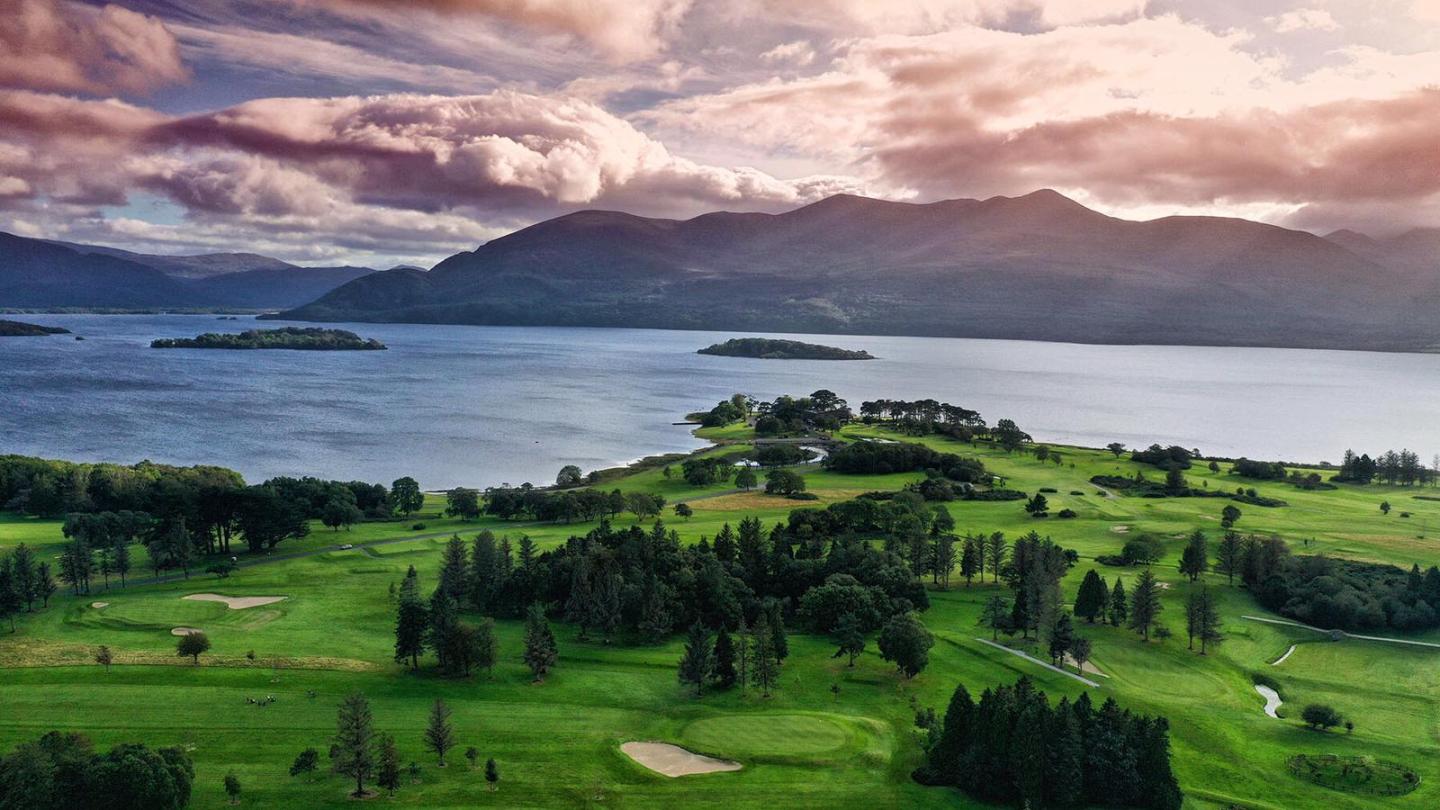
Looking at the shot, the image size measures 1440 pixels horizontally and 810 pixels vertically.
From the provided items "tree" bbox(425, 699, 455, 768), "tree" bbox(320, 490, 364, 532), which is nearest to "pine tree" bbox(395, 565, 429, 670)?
"tree" bbox(425, 699, 455, 768)

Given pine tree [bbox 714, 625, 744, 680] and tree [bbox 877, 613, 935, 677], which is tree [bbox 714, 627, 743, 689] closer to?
pine tree [bbox 714, 625, 744, 680]

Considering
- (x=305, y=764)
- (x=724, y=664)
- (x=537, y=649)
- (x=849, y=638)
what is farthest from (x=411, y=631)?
(x=849, y=638)

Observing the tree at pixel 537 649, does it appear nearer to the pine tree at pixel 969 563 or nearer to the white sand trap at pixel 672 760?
the white sand trap at pixel 672 760

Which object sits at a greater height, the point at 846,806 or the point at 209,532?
the point at 209,532

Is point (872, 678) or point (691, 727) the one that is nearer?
point (691, 727)

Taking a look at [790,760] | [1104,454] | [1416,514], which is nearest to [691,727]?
[790,760]

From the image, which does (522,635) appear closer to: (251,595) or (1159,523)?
(251,595)

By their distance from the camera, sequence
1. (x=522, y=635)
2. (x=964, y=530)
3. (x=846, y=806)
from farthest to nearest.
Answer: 1. (x=964, y=530)
2. (x=522, y=635)
3. (x=846, y=806)
